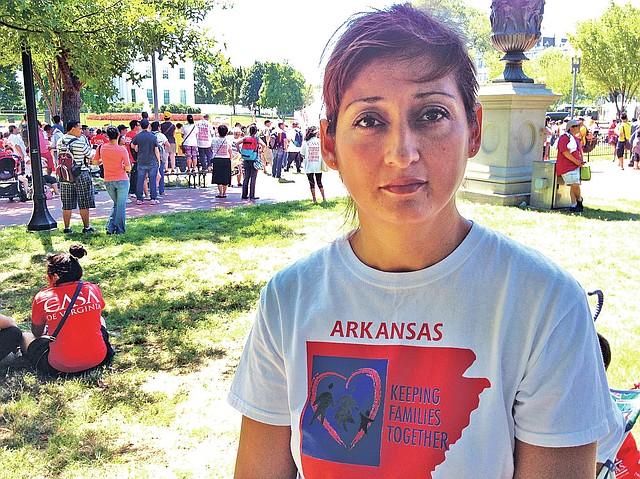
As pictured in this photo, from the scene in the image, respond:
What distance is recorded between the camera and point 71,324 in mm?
4793

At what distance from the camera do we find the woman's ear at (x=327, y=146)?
1398 millimetres

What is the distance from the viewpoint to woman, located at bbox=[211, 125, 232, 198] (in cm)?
1433

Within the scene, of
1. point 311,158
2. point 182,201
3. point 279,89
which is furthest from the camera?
point 279,89

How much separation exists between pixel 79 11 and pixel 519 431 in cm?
903

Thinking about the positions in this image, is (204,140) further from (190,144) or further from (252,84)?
(252,84)

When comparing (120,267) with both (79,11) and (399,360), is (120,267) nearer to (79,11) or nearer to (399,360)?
(79,11)

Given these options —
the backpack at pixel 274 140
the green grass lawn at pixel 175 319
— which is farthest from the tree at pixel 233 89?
the green grass lawn at pixel 175 319

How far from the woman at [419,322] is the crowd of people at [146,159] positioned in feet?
29.7

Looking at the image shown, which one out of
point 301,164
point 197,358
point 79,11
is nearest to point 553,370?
point 197,358

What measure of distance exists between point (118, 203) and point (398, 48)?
31.6 feet

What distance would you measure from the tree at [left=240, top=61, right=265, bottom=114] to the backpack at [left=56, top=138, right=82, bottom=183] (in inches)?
3656

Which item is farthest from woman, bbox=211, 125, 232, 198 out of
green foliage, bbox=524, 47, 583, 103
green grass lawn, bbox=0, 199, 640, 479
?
green foliage, bbox=524, 47, 583, 103

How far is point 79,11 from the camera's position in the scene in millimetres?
8602

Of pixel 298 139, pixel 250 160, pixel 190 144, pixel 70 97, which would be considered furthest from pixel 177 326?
pixel 70 97
